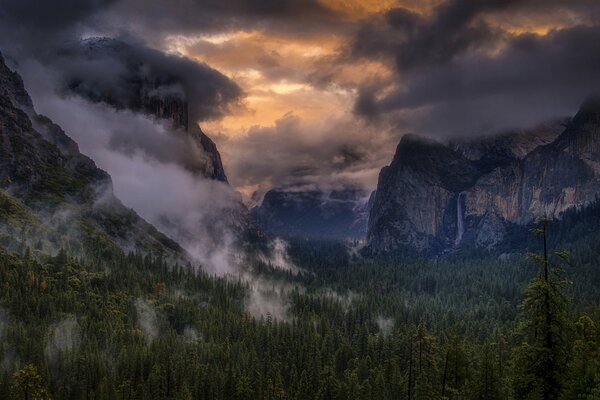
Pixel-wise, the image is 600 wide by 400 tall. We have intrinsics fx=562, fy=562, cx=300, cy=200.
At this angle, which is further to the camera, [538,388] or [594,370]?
[594,370]

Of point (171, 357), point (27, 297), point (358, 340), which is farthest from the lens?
point (358, 340)

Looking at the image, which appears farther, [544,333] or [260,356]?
[260,356]

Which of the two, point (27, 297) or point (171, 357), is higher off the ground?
point (27, 297)

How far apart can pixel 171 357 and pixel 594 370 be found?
126 metres

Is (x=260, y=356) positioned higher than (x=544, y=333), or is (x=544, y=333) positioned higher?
(x=544, y=333)

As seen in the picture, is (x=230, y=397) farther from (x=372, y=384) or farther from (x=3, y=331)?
(x=3, y=331)

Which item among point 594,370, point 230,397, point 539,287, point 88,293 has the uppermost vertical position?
point 88,293

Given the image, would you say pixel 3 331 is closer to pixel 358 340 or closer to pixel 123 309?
pixel 123 309

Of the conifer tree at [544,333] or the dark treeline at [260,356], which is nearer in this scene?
the conifer tree at [544,333]

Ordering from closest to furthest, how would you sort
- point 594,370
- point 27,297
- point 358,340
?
point 594,370, point 27,297, point 358,340

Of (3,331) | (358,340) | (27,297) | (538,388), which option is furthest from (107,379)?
(538,388)

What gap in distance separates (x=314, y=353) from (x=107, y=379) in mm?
67451

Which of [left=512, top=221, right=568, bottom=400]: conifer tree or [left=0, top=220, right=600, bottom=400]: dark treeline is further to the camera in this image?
[left=0, top=220, right=600, bottom=400]: dark treeline

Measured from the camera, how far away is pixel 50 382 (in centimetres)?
13150
